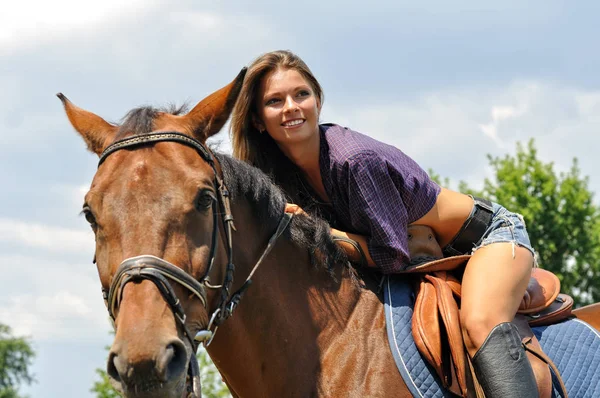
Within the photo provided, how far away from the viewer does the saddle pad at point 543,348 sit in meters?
4.59

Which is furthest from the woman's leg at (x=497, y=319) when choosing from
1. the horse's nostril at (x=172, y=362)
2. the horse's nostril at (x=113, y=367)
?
the horse's nostril at (x=113, y=367)

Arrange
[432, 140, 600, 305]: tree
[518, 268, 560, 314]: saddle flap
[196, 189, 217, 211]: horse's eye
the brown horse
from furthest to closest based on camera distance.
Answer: [432, 140, 600, 305]: tree, [518, 268, 560, 314]: saddle flap, [196, 189, 217, 211]: horse's eye, the brown horse

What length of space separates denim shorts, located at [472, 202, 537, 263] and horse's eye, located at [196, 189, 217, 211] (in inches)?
79.9

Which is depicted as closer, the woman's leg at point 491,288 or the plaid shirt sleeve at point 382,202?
the woman's leg at point 491,288

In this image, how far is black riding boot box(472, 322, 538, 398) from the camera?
14.7 ft

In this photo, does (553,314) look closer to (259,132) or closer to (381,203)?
(381,203)

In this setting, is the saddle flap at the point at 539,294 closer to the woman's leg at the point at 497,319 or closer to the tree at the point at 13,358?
the woman's leg at the point at 497,319

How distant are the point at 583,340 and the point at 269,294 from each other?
90.3 inches

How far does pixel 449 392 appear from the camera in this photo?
15.2 feet

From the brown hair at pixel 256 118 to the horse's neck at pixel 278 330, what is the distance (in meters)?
0.94

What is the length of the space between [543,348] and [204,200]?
8.48 ft

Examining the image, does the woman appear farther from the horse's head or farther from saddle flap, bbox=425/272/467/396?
the horse's head

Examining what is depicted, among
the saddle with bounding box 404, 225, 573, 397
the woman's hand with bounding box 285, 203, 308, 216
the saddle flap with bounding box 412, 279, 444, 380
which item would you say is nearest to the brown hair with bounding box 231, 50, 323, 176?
the woman's hand with bounding box 285, 203, 308, 216

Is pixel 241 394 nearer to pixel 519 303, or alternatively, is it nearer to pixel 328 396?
pixel 328 396
